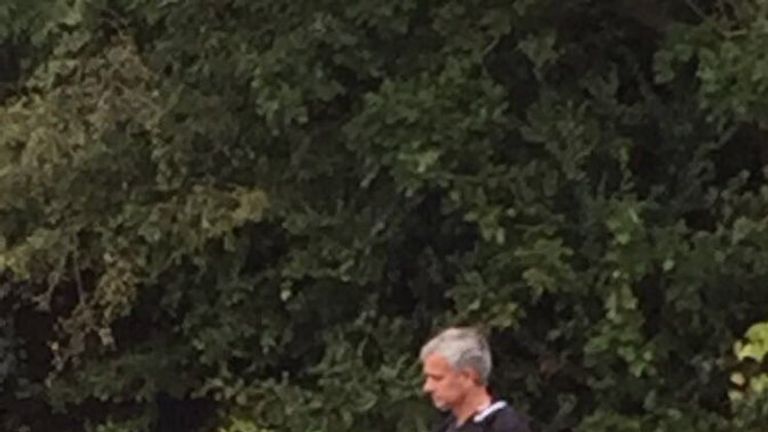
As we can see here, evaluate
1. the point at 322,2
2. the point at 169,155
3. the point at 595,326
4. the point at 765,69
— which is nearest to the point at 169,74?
the point at 169,155

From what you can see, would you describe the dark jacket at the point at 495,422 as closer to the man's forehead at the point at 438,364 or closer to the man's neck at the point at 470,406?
the man's neck at the point at 470,406

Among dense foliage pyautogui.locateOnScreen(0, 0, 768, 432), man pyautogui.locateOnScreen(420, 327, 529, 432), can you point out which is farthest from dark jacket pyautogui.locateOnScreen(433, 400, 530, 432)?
dense foliage pyautogui.locateOnScreen(0, 0, 768, 432)

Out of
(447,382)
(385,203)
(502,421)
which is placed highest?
(447,382)

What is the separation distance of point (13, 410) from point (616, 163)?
3.85 metres

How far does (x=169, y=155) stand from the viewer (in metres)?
9.67

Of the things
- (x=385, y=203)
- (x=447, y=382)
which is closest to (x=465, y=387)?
(x=447, y=382)

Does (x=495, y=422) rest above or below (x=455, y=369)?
below

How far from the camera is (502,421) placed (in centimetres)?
545

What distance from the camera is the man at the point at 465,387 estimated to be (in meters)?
5.46

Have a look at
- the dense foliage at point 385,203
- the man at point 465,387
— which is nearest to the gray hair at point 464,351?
the man at point 465,387

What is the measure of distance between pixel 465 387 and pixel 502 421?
137mm

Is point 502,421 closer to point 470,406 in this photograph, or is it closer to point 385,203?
point 470,406

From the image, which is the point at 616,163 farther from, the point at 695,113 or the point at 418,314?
the point at 418,314

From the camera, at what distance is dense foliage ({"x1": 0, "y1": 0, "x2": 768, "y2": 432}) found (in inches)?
343
